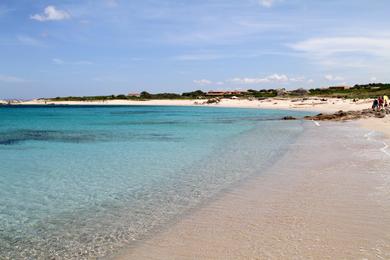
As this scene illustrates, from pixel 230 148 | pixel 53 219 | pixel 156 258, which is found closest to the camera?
pixel 156 258

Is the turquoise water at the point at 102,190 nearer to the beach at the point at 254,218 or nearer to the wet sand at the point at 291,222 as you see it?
the beach at the point at 254,218

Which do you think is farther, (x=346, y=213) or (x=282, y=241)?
(x=346, y=213)

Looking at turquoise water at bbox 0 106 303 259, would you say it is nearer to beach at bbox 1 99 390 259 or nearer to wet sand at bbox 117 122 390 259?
beach at bbox 1 99 390 259

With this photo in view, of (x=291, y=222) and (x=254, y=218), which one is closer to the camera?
(x=291, y=222)

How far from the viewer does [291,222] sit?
22.5 ft

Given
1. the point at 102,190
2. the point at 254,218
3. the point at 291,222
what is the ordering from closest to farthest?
the point at 291,222
the point at 254,218
the point at 102,190

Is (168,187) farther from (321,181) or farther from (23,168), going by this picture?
(23,168)

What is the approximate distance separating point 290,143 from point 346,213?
1202 centimetres

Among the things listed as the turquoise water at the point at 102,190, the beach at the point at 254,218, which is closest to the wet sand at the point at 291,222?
the beach at the point at 254,218

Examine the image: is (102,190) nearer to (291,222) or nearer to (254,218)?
(254,218)

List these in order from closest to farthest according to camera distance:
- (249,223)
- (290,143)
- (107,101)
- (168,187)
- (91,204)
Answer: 1. (249,223)
2. (91,204)
3. (168,187)
4. (290,143)
5. (107,101)

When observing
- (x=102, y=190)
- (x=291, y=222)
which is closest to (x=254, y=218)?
(x=291, y=222)

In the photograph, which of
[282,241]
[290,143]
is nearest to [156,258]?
[282,241]

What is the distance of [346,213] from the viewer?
7246 mm
